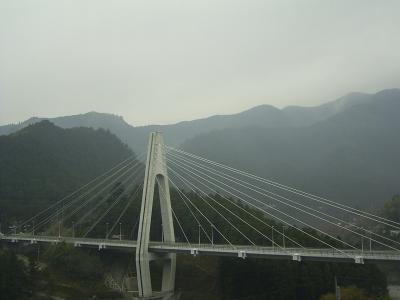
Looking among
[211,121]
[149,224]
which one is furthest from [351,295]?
[211,121]

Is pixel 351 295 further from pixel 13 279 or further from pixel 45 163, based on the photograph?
pixel 45 163

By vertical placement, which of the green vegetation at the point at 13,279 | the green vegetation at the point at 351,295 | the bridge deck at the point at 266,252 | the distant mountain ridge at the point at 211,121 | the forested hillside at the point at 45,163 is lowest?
the green vegetation at the point at 351,295

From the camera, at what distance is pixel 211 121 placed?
151375 mm

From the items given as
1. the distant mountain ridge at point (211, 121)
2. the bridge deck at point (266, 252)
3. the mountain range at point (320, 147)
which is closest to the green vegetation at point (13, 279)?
the bridge deck at point (266, 252)

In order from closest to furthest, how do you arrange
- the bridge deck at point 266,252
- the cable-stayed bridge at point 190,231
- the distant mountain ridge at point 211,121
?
the bridge deck at point 266,252 < the cable-stayed bridge at point 190,231 < the distant mountain ridge at point 211,121

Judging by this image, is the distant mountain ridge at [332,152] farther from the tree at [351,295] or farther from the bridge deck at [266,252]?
the tree at [351,295]

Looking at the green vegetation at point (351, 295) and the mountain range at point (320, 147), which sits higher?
the mountain range at point (320, 147)

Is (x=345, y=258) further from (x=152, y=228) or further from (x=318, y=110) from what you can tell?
(x=318, y=110)

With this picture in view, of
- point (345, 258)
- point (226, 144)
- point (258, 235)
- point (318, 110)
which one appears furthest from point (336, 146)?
point (345, 258)

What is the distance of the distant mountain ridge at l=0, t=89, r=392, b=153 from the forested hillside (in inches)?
2249

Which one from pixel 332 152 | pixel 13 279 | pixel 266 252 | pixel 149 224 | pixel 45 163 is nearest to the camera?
pixel 266 252

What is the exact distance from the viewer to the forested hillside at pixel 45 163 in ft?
174

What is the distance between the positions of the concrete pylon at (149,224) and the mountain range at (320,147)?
5719cm

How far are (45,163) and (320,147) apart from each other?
224 feet
